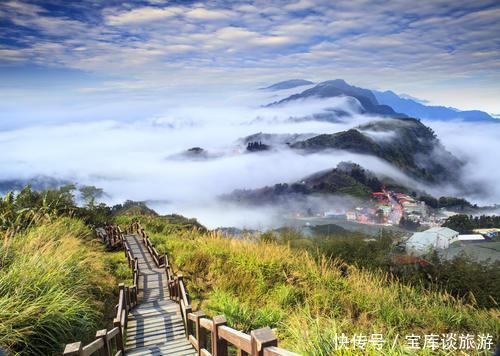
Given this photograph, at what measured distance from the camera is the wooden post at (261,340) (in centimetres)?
318

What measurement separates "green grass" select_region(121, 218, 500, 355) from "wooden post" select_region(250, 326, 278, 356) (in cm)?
71

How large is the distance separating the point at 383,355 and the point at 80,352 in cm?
334

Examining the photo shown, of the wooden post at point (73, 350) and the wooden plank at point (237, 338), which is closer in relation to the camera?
the wooden plank at point (237, 338)

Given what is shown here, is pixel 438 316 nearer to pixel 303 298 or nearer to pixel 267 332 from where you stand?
pixel 303 298

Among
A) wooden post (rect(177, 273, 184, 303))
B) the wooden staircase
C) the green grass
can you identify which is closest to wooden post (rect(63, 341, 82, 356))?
the green grass

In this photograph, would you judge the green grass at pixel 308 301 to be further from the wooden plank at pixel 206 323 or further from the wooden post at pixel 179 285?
the wooden plank at pixel 206 323

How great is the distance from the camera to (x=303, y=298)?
765 cm

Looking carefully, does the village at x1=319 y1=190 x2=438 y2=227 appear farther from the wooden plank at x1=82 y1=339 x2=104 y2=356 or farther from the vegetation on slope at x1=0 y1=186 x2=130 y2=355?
the wooden plank at x1=82 y1=339 x2=104 y2=356

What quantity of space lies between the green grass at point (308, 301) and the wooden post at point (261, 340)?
2.34 ft

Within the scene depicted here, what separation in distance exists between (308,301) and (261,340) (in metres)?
4.43

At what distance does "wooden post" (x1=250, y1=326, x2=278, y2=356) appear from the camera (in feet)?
10.4

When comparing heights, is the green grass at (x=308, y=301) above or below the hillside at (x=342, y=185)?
above

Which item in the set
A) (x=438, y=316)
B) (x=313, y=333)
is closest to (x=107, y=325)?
(x=313, y=333)

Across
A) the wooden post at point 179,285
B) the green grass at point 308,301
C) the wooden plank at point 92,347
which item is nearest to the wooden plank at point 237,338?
the green grass at point 308,301
